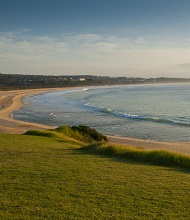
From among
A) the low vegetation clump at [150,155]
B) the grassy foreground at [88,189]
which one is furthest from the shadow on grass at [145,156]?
the grassy foreground at [88,189]

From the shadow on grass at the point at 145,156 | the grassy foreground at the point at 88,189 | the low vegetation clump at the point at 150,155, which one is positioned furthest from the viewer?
the low vegetation clump at the point at 150,155

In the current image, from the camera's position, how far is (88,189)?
27.9 ft

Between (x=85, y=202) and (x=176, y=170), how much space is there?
5226 millimetres

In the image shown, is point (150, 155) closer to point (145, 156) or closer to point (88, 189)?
point (145, 156)

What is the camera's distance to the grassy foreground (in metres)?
7.00

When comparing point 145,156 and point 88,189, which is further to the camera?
point 145,156

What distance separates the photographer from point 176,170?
461 inches

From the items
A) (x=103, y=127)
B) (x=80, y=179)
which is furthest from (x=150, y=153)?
(x=103, y=127)

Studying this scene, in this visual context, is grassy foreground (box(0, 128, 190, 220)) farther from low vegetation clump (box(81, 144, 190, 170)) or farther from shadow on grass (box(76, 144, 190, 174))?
low vegetation clump (box(81, 144, 190, 170))

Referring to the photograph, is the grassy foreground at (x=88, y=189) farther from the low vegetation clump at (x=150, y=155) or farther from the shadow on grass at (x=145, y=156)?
the low vegetation clump at (x=150, y=155)

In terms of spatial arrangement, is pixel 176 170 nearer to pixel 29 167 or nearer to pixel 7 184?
pixel 29 167

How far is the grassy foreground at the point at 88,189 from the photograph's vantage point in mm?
7004

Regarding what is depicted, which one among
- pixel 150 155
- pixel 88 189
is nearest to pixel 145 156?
pixel 150 155

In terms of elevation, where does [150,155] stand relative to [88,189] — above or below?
below
